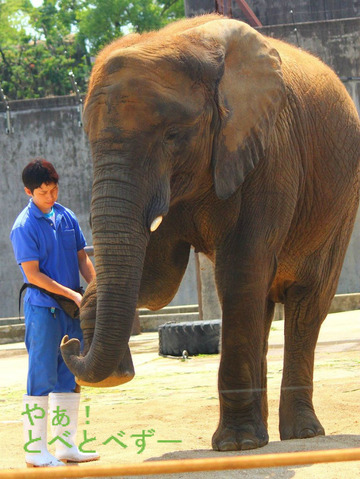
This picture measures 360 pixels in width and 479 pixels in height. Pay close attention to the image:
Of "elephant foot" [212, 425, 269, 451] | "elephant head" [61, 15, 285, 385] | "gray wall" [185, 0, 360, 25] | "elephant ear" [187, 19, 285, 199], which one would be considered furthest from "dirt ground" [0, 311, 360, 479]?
"gray wall" [185, 0, 360, 25]

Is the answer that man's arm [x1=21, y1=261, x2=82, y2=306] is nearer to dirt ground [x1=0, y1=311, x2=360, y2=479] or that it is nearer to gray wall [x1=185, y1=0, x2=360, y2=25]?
dirt ground [x1=0, y1=311, x2=360, y2=479]

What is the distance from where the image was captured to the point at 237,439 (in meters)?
5.12

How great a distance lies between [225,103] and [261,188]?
0.50 m

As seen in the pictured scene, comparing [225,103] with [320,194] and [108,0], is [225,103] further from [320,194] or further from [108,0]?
[108,0]

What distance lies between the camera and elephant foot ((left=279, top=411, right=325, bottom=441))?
5.89 meters

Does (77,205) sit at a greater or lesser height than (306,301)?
lesser

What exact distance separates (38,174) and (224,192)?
93cm

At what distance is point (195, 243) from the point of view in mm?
5496

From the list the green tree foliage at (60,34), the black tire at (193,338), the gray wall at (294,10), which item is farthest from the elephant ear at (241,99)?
the green tree foliage at (60,34)

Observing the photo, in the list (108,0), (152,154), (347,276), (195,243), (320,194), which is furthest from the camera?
(108,0)

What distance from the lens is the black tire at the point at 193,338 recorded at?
10.0 m

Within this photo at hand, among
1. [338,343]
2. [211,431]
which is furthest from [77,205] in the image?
[211,431]

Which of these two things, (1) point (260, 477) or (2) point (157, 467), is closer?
(2) point (157, 467)

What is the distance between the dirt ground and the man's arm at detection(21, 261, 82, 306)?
58 cm
